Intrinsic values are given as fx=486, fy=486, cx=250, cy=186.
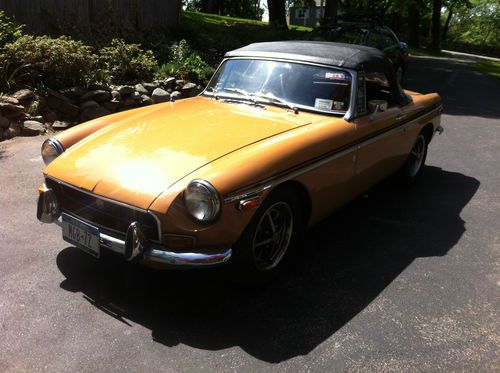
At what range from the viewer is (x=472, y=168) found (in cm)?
653

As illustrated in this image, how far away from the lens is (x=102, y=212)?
10.3ft

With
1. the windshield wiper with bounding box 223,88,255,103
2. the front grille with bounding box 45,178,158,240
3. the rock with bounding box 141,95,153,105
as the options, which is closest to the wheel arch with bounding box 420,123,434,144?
the windshield wiper with bounding box 223,88,255,103

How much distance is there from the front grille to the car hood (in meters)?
0.07

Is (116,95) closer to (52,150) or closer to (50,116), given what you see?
(50,116)

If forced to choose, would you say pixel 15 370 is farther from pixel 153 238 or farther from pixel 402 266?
pixel 402 266

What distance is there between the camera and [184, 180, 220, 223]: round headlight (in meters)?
2.86

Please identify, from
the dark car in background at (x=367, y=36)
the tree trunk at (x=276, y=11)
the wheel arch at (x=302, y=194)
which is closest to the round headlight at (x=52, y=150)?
the wheel arch at (x=302, y=194)

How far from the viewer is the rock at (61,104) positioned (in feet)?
24.7

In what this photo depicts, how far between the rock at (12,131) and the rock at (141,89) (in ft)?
7.21

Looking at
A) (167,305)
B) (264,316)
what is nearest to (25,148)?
(167,305)

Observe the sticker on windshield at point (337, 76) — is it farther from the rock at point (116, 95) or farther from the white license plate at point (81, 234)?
the rock at point (116, 95)

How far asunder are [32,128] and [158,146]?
14.6ft

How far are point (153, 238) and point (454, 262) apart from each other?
2.50 meters

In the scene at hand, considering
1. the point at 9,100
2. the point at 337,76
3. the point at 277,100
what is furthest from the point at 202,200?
the point at 9,100
